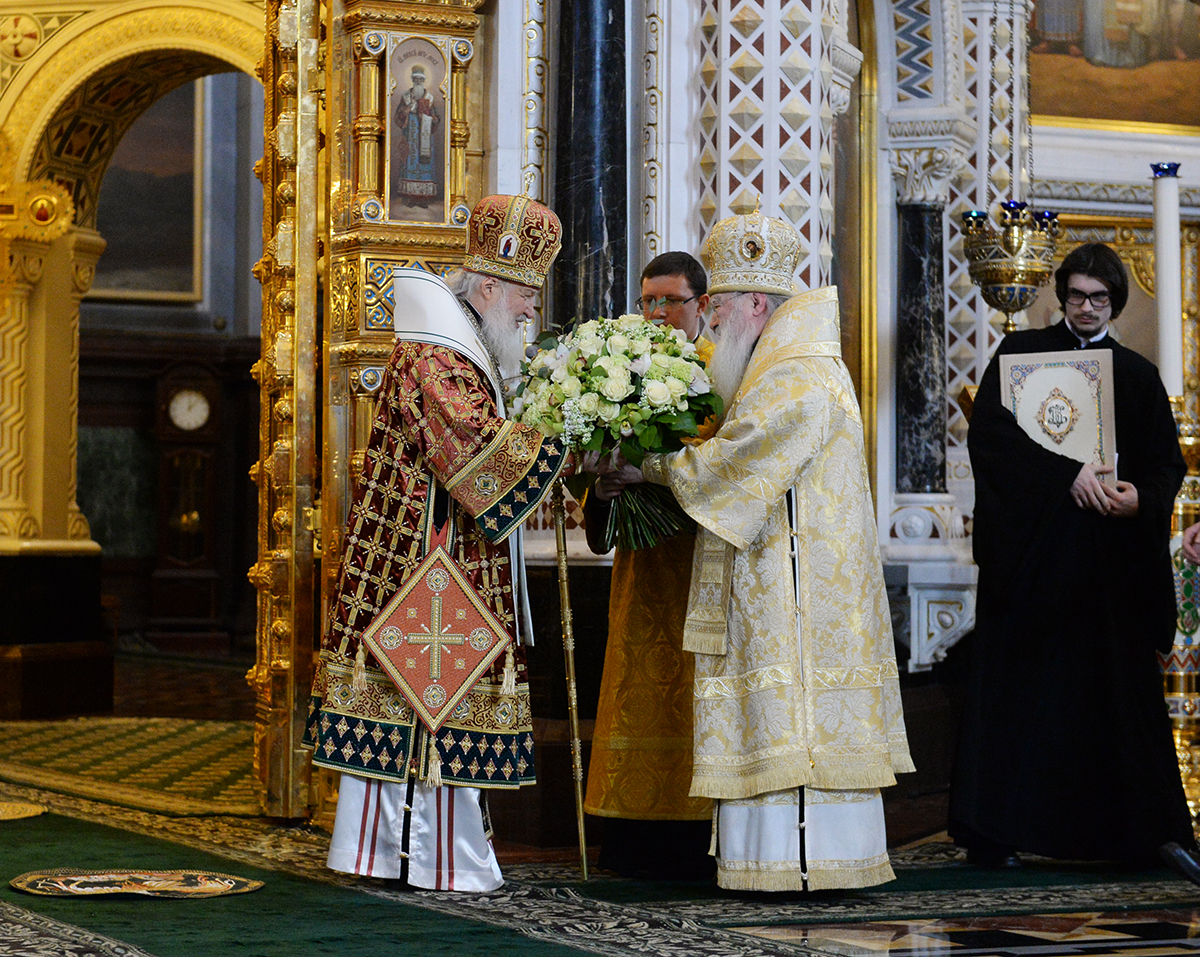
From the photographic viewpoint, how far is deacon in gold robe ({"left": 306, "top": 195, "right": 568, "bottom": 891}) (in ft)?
14.9

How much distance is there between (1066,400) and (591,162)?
1.82 m

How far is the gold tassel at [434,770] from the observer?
14.9ft

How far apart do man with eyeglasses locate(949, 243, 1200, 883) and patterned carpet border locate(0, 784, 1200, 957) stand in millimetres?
281

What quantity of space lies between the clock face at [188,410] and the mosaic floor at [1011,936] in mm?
11935

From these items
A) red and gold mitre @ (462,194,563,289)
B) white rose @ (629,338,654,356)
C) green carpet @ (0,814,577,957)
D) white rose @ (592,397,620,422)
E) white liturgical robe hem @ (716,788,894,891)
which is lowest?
green carpet @ (0,814,577,957)

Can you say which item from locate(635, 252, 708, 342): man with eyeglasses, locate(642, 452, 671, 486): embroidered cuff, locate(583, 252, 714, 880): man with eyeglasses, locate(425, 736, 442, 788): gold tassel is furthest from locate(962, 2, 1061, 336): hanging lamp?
locate(425, 736, 442, 788): gold tassel

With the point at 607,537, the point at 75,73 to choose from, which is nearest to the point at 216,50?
the point at 75,73

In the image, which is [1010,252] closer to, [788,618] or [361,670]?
[788,618]

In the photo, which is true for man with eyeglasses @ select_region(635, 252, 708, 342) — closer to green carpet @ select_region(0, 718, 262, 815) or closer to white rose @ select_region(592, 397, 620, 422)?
white rose @ select_region(592, 397, 620, 422)

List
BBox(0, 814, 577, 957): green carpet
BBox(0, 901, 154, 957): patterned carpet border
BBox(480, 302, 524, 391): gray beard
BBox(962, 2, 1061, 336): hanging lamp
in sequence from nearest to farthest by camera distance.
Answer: BBox(0, 901, 154, 957): patterned carpet border → BBox(0, 814, 577, 957): green carpet → BBox(480, 302, 524, 391): gray beard → BBox(962, 2, 1061, 336): hanging lamp

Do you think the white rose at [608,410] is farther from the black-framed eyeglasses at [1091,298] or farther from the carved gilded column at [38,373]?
the carved gilded column at [38,373]

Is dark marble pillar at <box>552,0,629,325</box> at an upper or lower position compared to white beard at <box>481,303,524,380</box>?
upper

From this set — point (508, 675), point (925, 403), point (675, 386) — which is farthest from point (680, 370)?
point (925, 403)

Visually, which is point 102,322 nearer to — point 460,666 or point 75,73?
point 75,73
